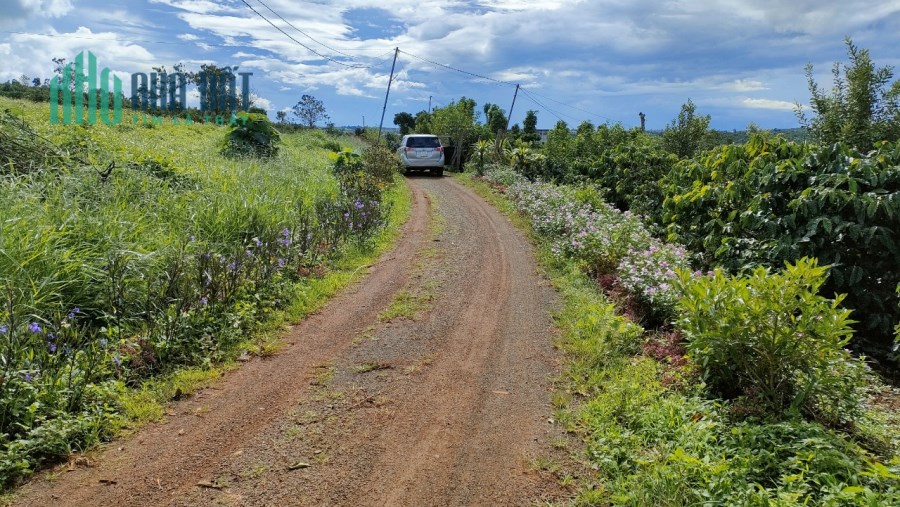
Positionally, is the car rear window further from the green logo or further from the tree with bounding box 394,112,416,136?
the tree with bounding box 394,112,416,136

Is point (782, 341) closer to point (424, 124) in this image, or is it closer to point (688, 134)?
point (688, 134)

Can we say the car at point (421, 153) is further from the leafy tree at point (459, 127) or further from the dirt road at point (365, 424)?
the dirt road at point (365, 424)

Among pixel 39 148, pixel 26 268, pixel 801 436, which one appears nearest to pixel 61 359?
pixel 26 268

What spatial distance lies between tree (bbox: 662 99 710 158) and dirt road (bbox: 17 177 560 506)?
11304 millimetres

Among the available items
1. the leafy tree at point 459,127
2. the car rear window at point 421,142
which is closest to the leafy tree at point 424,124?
the leafy tree at point 459,127

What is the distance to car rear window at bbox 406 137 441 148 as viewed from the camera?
21.5 meters

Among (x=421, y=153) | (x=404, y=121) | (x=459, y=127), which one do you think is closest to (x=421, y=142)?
(x=421, y=153)

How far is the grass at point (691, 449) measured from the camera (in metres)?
2.52

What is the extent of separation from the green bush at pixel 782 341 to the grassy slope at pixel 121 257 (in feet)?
11.3

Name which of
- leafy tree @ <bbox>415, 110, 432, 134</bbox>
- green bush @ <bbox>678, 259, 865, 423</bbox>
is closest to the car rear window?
leafy tree @ <bbox>415, 110, 432, 134</bbox>

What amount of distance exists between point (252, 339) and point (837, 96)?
10.4 m

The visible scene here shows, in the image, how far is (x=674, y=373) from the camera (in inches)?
160

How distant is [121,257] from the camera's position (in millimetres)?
4594

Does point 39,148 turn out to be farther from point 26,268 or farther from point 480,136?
point 480,136
